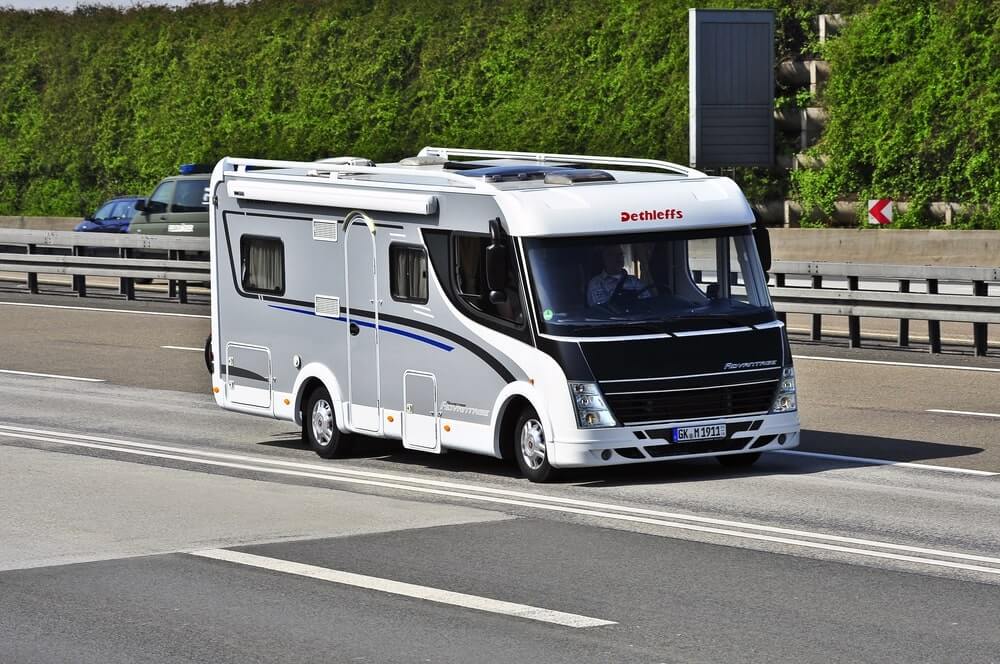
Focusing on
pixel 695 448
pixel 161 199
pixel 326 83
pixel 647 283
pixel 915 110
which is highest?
pixel 326 83

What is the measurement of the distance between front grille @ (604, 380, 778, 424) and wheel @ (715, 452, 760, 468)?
2.31 feet

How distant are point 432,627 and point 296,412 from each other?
279 inches

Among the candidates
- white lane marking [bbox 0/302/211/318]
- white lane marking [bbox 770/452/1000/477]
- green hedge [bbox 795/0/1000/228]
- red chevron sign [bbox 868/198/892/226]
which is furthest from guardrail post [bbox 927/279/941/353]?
red chevron sign [bbox 868/198/892/226]

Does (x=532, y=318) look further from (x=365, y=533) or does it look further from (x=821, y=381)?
(x=821, y=381)

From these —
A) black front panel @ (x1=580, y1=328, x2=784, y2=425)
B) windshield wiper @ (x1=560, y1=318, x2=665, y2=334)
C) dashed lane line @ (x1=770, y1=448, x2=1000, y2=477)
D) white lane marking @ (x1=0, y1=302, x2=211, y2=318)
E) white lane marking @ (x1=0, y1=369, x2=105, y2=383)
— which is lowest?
dashed lane line @ (x1=770, y1=448, x2=1000, y2=477)

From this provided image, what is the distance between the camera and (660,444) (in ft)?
41.6

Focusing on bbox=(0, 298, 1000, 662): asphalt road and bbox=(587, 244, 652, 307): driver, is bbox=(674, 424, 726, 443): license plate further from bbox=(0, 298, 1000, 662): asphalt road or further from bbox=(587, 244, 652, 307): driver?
bbox=(587, 244, 652, 307): driver

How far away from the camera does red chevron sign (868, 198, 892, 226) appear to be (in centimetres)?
3538

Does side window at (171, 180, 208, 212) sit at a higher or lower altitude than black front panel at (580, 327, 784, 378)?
higher

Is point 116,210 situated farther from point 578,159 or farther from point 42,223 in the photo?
point 578,159

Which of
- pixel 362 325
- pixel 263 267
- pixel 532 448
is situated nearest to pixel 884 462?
pixel 532 448

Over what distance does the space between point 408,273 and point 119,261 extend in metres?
19.2

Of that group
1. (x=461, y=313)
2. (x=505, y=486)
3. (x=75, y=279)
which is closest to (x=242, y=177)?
(x=461, y=313)

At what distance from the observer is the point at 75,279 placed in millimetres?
33250
